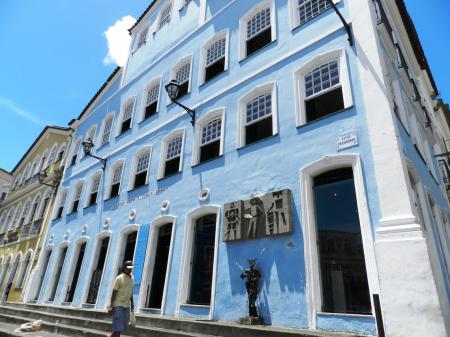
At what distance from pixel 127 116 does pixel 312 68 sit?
1047 cm

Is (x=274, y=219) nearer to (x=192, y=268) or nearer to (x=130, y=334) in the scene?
(x=192, y=268)

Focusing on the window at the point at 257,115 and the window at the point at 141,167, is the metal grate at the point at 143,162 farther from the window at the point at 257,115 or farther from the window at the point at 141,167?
the window at the point at 257,115

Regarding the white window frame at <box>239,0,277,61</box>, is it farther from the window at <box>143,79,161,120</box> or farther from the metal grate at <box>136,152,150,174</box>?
the metal grate at <box>136,152,150,174</box>

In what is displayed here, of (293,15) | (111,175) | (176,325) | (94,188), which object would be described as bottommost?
(176,325)

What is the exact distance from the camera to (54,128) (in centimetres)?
2389

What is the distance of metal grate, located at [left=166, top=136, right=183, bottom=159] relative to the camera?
11.8 meters

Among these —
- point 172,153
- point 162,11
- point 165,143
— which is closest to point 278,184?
point 172,153

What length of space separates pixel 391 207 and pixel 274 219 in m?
2.49

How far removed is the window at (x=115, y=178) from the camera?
14.1 metres

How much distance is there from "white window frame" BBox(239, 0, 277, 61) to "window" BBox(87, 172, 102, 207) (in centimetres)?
948

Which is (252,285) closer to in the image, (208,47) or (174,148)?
(174,148)

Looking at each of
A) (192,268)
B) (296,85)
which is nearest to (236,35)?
(296,85)

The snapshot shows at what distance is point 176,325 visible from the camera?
7320 millimetres

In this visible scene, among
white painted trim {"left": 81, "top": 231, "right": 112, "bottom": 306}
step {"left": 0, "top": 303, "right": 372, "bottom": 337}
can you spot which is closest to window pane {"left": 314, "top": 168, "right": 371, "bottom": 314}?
step {"left": 0, "top": 303, "right": 372, "bottom": 337}
